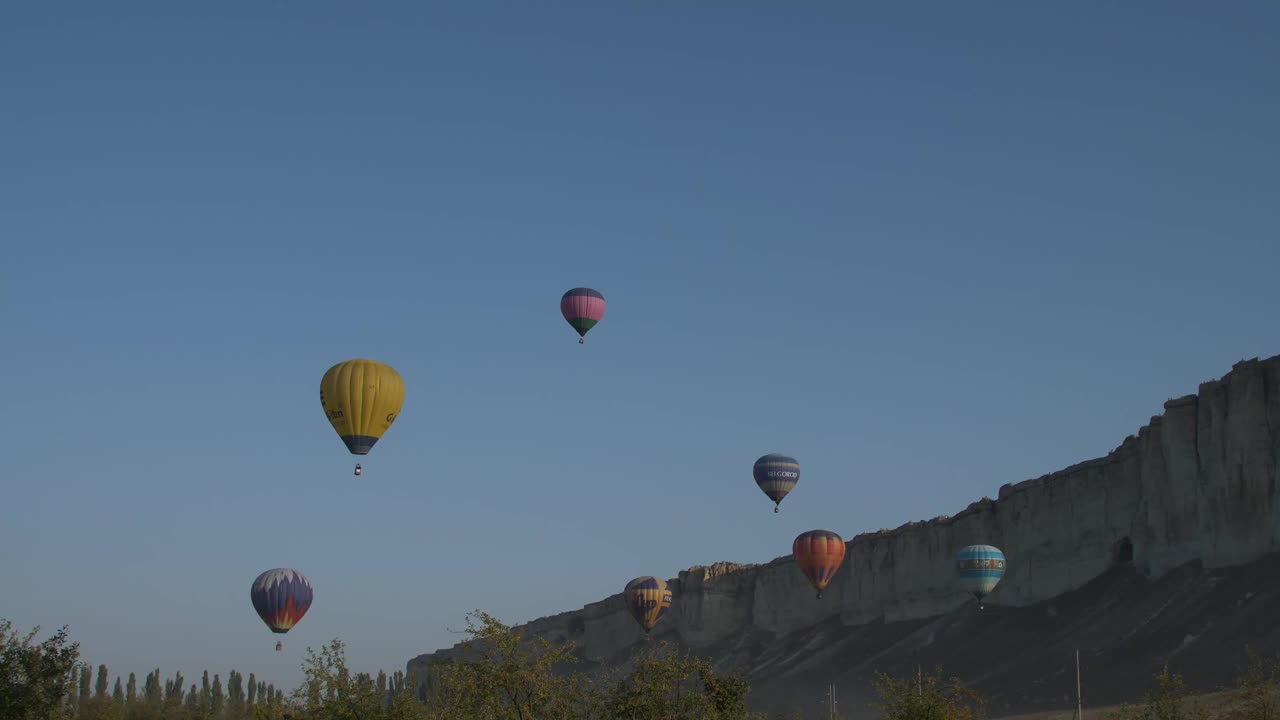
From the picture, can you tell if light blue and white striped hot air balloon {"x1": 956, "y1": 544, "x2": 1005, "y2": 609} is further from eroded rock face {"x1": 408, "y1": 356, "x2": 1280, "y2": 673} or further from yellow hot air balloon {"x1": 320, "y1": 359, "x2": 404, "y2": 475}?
yellow hot air balloon {"x1": 320, "y1": 359, "x2": 404, "y2": 475}

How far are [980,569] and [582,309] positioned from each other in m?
32.2

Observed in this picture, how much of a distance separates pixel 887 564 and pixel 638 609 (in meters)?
19.3

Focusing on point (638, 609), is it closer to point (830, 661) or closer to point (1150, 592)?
point (830, 661)

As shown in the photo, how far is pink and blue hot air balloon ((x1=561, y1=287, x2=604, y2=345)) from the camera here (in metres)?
64.4

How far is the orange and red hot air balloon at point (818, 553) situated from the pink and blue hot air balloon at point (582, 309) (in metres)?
25.3

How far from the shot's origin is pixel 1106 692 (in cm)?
6669

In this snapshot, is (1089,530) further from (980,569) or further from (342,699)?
(342,699)

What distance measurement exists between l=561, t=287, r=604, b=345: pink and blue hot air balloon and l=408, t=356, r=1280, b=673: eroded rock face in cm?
2079

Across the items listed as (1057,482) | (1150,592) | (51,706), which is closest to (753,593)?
(1057,482)

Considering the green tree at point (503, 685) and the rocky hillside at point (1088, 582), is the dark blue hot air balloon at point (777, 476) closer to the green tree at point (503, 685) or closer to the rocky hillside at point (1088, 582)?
the rocky hillside at point (1088, 582)

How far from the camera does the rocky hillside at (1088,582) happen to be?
71250 millimetres

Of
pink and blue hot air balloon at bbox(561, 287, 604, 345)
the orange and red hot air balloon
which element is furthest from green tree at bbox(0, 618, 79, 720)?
the orange and red hot air balloon

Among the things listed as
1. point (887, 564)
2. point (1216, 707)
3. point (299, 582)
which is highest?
point (887, 564)

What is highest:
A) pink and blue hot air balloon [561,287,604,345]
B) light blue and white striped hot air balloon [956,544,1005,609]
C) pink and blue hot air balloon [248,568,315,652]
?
pink and blue hot air balloon [561,287,604,345]
